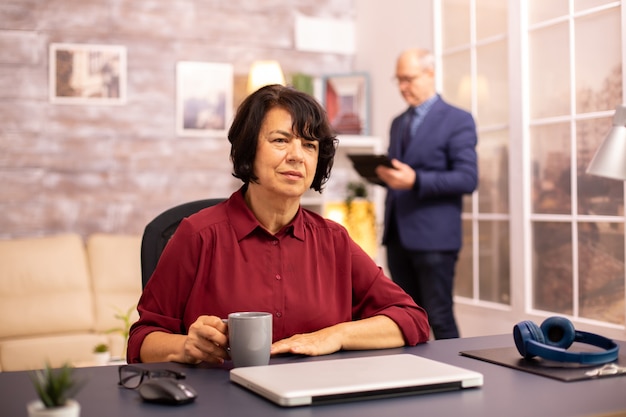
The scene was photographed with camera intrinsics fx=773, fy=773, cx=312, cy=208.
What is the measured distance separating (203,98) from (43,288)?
1.53 metres

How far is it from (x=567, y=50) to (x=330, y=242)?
2.26 metres

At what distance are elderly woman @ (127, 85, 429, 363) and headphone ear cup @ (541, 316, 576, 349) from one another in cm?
28

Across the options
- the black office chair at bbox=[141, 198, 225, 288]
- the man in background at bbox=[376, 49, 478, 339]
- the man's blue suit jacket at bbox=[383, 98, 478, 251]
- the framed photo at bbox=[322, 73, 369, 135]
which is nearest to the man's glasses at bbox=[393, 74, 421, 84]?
the man in background at bbox=[376, 49, 478, 339]

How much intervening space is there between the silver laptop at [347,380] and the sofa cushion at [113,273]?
3197 millimetres

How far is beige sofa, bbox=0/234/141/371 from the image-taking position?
4.03 meters

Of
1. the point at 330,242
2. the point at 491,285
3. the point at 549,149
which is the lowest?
the point at 491,285

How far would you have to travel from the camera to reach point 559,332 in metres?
1.49

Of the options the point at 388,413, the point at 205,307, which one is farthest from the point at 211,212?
the point at 388,413

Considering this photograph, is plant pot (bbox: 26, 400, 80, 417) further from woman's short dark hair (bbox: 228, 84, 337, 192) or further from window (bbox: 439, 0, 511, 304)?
window (bbox: 439, 0, 511, 304)

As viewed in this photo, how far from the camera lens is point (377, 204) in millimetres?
5051

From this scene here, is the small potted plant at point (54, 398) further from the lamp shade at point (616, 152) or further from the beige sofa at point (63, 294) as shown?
the beige sofa at point (63, 294)

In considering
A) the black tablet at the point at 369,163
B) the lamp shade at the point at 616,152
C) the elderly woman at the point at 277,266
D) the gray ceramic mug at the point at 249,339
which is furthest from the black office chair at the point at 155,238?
the black tablet at the point at 369,163

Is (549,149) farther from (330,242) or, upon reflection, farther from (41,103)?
(41,103)

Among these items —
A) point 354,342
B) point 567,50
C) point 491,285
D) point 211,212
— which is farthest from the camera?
point 491,285
